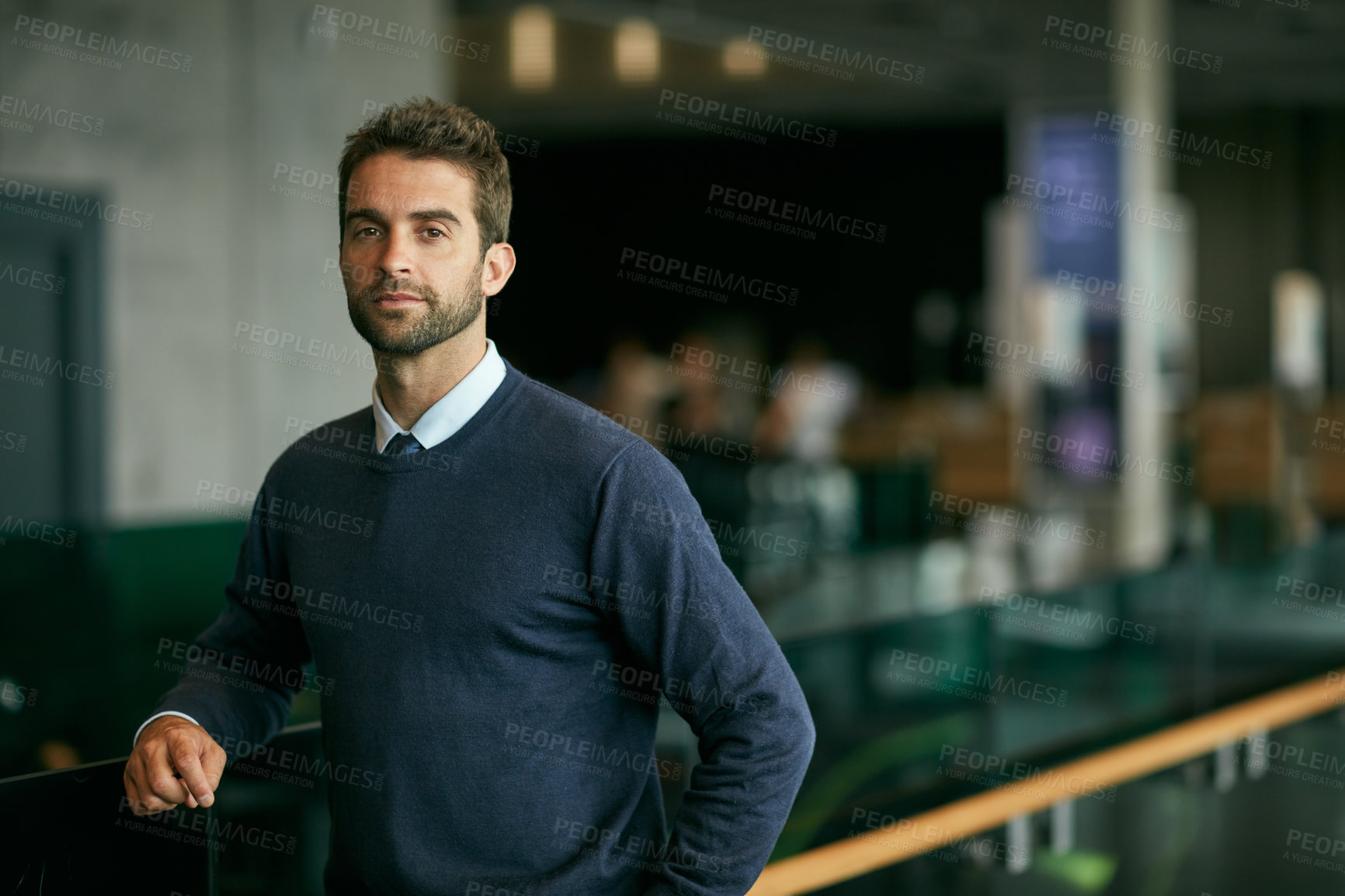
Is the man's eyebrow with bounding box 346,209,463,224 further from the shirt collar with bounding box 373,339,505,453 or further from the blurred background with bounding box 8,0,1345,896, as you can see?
the blurred background with bounding box 8,0,1345,896

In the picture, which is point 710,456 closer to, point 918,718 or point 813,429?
point 813,429

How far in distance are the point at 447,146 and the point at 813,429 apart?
28.6 feet

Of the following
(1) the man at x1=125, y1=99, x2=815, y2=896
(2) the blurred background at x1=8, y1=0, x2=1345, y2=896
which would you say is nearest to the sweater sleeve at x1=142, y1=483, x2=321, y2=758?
(1) the man at x1=125, y1=99, x2=815, y2=896

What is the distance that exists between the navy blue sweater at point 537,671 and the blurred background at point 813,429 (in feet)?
1.65

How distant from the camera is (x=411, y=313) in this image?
1.55m

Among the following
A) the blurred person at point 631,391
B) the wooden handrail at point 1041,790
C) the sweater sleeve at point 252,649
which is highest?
the blurred person at point 631,391

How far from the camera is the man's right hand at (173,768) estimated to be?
1.55 m

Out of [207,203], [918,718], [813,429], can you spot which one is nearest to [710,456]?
[813,429]

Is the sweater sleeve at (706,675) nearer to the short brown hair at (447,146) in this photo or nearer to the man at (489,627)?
the man at (489,627)

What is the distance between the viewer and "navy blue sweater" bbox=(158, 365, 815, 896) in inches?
57.7

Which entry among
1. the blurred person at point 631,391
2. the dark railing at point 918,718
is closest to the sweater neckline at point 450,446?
the dark railing at point 918,718

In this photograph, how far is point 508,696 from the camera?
152 cm

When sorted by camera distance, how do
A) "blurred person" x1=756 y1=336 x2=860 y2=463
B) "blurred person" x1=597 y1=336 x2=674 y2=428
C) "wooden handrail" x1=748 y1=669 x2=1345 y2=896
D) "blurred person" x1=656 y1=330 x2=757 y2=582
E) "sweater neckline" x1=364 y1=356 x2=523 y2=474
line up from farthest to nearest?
"blurred person" x1=597 y1=336 x2=674 y2=428, "blurred person" x1=756 y1=336 x2=860 y2=463, "blurred person" x1=656 y1=330 x2=757 y2=582, "wooden handrail" x1=748 y1=669 x2=1345 y2=896, "sweater neckline" x1=364 y1=356 x2=523 y2=474

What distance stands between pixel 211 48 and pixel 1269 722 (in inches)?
179
